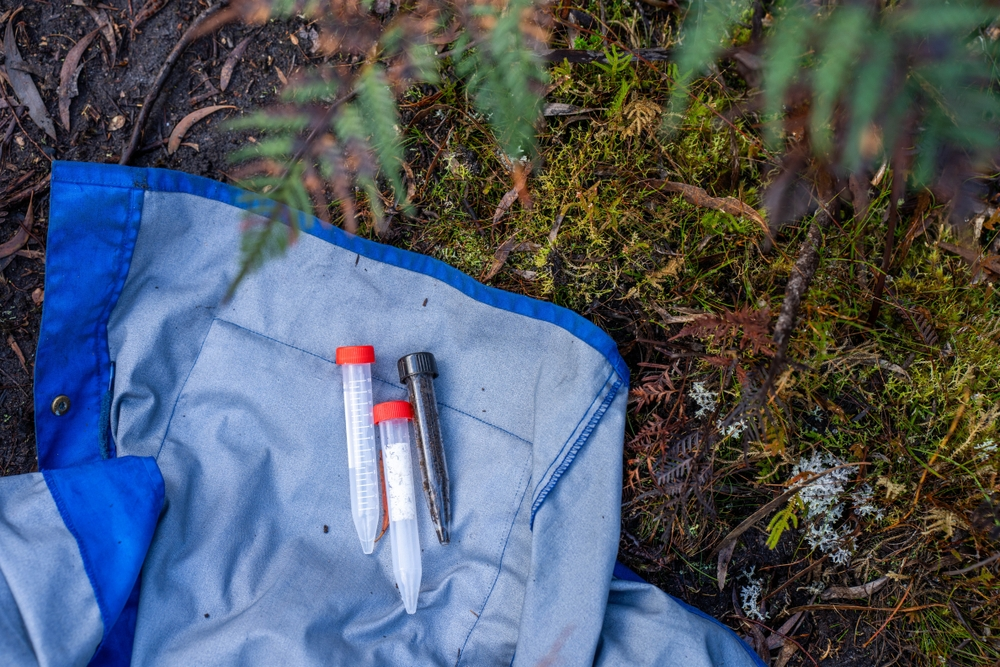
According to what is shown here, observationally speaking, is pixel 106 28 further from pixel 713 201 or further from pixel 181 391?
pixel 713 201

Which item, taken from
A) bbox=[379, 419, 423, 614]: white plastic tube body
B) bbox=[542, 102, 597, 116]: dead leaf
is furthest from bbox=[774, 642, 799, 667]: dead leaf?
bbox=[542, 102, 597, 116]: dead leaf

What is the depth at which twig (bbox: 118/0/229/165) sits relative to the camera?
82.0 inches

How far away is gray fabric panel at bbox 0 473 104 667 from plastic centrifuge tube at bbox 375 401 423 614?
2.35 feet

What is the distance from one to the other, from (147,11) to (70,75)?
1.03 feet

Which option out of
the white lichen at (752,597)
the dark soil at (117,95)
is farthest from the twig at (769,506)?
the dark soil at (117,95)

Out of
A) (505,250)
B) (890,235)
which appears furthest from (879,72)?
(505,250)

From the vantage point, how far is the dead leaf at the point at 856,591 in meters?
A: 1.89

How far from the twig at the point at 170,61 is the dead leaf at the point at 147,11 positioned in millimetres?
Result: 118

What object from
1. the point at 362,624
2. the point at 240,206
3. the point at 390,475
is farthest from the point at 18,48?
the point at 362,624

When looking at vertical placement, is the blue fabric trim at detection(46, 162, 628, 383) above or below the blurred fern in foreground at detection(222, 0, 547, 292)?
below

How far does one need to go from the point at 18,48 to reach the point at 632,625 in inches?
98.8

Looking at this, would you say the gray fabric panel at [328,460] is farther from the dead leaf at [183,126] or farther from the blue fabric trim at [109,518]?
the dead leaf at [183,126]

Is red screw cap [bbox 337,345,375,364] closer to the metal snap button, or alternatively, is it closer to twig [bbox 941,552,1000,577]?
the metal snap button

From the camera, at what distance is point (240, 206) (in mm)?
1969
